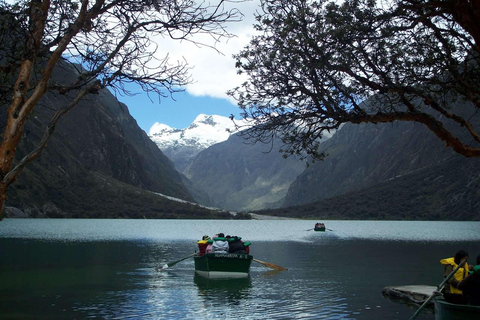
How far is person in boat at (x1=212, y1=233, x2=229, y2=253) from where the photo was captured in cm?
3844

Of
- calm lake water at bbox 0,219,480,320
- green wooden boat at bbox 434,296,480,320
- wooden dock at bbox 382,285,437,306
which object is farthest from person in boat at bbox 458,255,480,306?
wooden dock at bbox 382,285,437,306

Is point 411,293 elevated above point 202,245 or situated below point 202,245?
below

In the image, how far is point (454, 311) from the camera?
53.8 feet

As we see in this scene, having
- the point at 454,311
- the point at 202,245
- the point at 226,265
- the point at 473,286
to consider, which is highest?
the point at 202,245

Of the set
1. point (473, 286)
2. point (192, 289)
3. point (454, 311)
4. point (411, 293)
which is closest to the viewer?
point (473, 286)

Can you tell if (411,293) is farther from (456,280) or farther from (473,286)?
(473,286)

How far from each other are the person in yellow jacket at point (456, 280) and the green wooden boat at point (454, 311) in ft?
1.06

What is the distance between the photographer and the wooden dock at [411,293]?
26516mm

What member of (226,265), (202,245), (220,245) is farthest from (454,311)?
(202,245)

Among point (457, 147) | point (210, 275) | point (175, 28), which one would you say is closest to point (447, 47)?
point (457, 147)

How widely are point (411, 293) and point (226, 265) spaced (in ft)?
47.9

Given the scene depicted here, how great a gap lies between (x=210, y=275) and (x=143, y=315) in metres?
14.4

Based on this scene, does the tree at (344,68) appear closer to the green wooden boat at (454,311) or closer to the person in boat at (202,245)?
the green wooden boat at (454,311)

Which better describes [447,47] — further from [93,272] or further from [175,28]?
[93,272]
